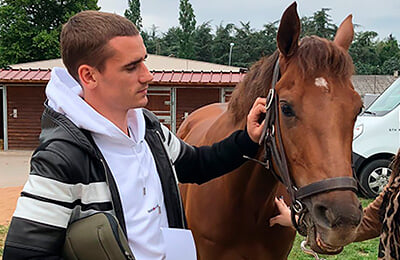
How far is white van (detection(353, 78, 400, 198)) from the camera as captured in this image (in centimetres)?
633

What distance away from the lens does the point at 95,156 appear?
1215 mm

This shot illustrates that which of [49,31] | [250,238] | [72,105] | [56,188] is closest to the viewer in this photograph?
[56,188]

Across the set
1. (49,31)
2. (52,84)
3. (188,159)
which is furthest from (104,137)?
(49,31)

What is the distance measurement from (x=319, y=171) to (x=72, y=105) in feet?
2.94

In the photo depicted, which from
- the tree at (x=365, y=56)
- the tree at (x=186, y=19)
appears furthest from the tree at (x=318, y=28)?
the tree at (x=186, y=19)

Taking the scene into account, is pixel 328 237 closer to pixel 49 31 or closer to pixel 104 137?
pixel 104 137

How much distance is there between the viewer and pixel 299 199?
1488 millimetres

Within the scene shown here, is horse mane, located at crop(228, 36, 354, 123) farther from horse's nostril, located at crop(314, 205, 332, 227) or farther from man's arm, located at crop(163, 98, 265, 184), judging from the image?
horse's nostril, located at crop(314, 205, 332, 227)

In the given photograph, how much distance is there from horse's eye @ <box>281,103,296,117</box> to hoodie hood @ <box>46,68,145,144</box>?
62cm

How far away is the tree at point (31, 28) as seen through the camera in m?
24.6

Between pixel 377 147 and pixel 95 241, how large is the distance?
6205mm

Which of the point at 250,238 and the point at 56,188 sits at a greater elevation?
the point at 56,188

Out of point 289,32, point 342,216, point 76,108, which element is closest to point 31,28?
point 289,32

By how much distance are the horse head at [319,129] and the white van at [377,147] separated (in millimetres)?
5310
